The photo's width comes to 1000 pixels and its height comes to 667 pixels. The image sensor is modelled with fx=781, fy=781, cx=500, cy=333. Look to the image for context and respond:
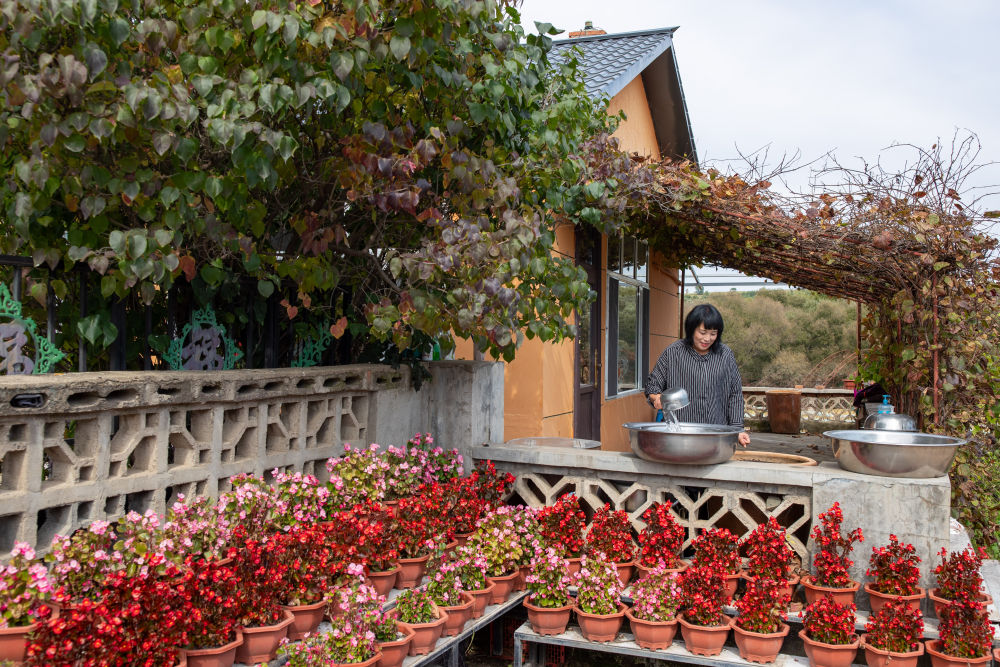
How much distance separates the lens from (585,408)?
7.50 m

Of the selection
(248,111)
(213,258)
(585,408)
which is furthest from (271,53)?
(585,408)

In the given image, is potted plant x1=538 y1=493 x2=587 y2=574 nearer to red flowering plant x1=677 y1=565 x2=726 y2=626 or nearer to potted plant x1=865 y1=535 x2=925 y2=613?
red flowering plant x1=677 y1=565 x2=726 y2=626

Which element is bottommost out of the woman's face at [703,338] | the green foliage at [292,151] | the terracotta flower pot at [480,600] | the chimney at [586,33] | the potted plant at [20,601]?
the terracotta flower pot at [480,600]

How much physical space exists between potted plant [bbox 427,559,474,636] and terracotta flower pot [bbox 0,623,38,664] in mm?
A: 1586

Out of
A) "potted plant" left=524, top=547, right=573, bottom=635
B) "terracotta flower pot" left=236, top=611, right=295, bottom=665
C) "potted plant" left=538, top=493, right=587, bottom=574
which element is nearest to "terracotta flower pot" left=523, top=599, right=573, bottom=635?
"potted plant" left=524, top=547, right=573, bottom=635

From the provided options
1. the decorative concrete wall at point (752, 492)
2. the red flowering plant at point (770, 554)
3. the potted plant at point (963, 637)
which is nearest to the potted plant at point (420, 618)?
the decorative concrete wall at point (752, 492)

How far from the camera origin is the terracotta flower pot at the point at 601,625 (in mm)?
3539

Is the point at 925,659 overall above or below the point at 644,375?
below

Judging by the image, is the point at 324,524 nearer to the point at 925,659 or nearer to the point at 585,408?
the point at 925,659

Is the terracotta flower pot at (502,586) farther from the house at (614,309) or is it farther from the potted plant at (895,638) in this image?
the house at (614,309)

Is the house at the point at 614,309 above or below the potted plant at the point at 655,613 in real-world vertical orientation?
above

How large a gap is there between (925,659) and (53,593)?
Result: 3.62 metres

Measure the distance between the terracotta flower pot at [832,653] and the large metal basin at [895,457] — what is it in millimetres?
816

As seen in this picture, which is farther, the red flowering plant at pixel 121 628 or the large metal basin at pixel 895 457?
the large metal basin at pixel 895 457
